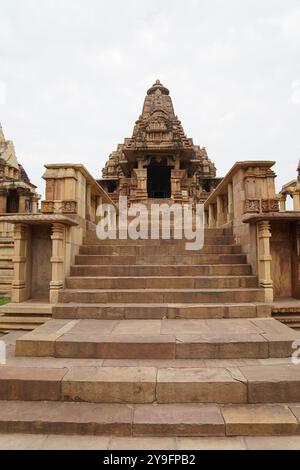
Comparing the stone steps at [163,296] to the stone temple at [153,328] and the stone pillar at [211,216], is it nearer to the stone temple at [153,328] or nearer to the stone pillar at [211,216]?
the stone temple at [153,328]

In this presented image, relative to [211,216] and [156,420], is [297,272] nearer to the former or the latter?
[156,420]

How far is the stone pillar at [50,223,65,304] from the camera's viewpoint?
15.8 ft

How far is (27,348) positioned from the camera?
3426 mm

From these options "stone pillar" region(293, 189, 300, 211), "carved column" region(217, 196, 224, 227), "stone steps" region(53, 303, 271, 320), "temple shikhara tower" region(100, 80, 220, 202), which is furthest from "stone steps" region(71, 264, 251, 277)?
"stone pillar" region(293, 189, 300, 211)

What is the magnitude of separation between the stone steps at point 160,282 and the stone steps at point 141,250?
1.09m

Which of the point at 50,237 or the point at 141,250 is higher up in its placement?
the point at 50,237

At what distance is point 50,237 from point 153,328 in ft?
8.76

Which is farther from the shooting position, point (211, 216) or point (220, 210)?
point (211, 216)

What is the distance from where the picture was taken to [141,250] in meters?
6.23

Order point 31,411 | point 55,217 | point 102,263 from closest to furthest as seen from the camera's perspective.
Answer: point 31,411, point 55,217, point 102,263

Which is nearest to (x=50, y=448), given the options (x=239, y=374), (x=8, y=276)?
(x=239, y=374)

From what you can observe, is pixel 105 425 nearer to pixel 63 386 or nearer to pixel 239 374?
pixel 63 386

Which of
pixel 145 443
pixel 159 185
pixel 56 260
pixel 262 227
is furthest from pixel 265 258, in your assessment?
pixel 159 185

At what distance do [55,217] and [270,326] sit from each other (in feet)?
12.3
